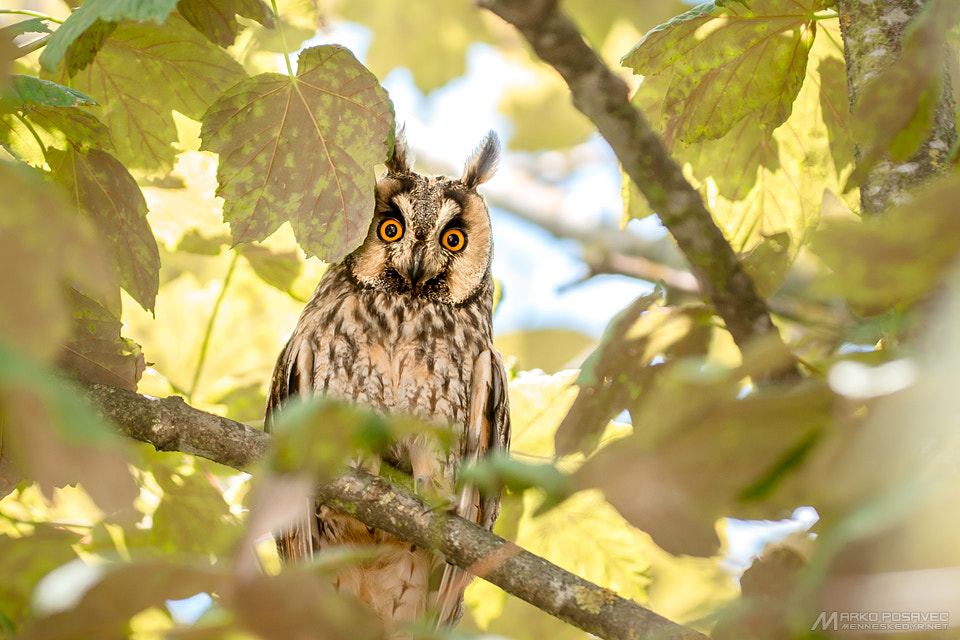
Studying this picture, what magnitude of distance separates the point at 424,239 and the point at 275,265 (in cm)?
56

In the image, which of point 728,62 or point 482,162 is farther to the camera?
point 482,162

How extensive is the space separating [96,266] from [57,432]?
127 millimetres

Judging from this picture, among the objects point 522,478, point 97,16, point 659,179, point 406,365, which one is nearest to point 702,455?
point 522,478

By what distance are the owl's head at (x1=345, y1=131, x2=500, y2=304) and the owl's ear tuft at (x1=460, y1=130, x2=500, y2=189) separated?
0.05 m

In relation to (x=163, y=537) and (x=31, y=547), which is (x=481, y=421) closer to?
(x=163, y=537)

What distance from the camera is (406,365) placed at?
2508 mm

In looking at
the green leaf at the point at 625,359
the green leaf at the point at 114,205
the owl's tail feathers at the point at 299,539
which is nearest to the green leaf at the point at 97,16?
the green leaf at the point at 114,205

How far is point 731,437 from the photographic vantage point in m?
0.49

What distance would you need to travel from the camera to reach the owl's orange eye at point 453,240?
2.80m

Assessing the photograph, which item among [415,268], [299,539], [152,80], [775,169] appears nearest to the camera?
[152,80]

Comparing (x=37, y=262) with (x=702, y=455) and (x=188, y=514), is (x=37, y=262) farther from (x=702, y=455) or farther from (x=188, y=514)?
(x=188, y=514)

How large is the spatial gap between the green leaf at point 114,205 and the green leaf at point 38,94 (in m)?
0.15

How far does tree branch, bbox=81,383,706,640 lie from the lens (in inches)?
49.5

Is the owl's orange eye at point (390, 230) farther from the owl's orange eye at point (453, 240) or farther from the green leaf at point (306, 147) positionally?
the green leaf at point (306, 147)
